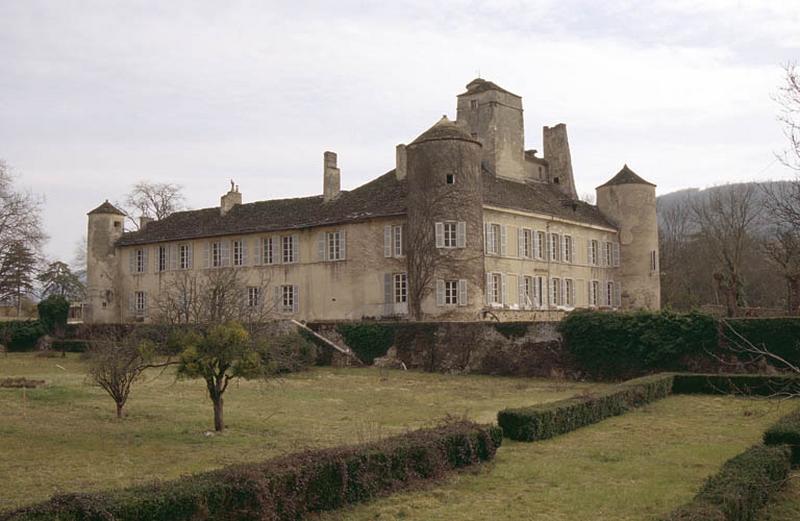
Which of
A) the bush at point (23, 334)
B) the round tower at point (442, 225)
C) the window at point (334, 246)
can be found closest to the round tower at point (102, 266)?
the bush at point (23, 334)

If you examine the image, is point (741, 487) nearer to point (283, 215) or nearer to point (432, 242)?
point (432, 242)

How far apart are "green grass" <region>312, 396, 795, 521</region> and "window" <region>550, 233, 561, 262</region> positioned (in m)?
25.1

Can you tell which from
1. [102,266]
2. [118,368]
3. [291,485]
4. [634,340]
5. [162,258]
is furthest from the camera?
[102,266]

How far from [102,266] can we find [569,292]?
26.6m

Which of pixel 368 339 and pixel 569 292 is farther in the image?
pixel 569 292

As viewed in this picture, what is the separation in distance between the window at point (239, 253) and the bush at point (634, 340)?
799 inches

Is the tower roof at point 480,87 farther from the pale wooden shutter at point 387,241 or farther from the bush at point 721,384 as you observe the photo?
the bush at point 721,384

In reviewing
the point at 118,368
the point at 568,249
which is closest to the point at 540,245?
the point at 568,249

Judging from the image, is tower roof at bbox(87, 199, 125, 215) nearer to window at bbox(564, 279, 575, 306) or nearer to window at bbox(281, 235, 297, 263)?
window at bbox(281, 235, 297, 263)

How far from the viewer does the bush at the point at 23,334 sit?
1543 inches

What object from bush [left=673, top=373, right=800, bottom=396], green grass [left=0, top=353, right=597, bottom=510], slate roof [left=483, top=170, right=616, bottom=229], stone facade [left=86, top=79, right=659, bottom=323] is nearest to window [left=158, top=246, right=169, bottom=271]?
stone facade [left=86, top=79, right=659, bottom=323]

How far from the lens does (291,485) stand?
355 inches

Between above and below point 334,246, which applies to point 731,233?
above

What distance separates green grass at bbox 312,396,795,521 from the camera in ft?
31.2
